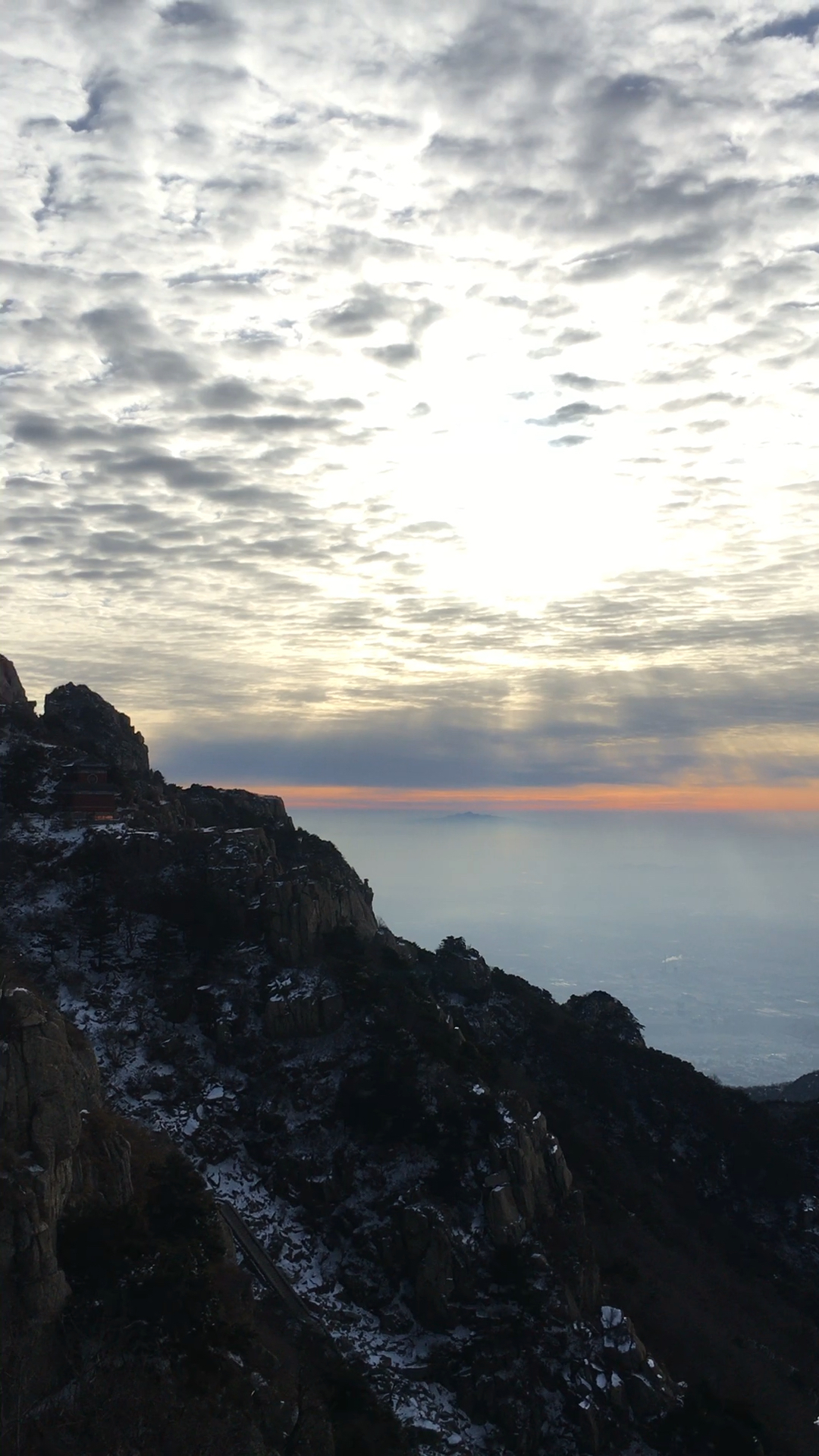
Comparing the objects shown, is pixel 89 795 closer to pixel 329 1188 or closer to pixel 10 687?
pixel 10 687

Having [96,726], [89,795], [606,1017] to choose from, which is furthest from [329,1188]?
[96,726]

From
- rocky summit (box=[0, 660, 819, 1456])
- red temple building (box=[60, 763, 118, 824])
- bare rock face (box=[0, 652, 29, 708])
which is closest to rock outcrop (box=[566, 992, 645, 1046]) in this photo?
rocky summit (box=[0, 660, 819, 1456])

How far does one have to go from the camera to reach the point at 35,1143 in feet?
85.9

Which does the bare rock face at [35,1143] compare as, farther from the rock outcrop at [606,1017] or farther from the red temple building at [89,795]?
the rock outcrop at [606,1017]

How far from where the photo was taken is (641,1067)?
176 ft

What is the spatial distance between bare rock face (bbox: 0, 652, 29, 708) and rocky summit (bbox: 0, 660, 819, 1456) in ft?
13.2

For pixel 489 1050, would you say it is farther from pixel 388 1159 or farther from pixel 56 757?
pixel 56 757

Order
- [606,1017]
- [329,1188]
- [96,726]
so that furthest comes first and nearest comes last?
1. [96,726]
2. [606,1017]
3. [329,1188]

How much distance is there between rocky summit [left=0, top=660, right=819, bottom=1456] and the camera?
24359 millimetres

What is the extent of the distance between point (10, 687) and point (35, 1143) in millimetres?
45412

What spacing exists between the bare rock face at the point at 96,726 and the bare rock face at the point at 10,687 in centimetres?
183

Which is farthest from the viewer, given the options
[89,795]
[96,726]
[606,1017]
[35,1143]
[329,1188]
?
[96,726]

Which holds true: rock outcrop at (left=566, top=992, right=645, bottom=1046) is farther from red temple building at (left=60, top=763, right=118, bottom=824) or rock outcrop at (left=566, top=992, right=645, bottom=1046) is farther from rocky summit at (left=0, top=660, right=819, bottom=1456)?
red temple building at (left=60, top=763, right=118, bottom=824)

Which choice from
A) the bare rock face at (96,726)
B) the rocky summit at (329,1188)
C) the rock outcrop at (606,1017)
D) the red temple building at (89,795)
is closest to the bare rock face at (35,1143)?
the rocky summit at (329,1188)
